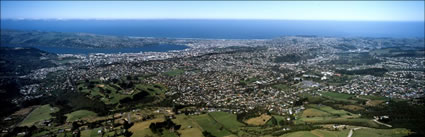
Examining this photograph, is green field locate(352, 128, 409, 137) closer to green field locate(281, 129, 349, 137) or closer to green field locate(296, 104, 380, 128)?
green field locate(281, 129, 349, 137)

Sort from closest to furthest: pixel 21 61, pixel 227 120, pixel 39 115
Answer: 1. pixel 227 120
2. pixel 39 115
3. pixel 21 61

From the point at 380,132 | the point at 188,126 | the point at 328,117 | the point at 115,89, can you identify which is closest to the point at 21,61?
the point at 115,89

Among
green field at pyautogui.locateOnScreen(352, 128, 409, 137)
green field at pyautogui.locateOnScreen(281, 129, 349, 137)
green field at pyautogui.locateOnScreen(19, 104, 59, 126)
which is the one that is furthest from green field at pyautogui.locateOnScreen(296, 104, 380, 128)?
green field at pyautogui.locateOnScreen(19, 104, 59, 126)

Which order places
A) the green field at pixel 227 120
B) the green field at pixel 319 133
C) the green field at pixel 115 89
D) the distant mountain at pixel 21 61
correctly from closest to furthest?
1. the green field at pixel 319 133
2. the green field at pixel 227 120
3. the green field at pixel 115 89
4. the distant mountain at pixel 21 61

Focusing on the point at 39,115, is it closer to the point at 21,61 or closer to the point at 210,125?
the point at 210,125

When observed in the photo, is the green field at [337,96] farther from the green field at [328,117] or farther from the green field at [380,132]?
the green field at [380,132]

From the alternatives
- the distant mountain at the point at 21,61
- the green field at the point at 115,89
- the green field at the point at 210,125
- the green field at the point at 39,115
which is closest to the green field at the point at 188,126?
the green field at the point at 210,125

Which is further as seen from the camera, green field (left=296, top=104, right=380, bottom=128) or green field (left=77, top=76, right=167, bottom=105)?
green field (left=77, top=76, right=167, bottom=105)
